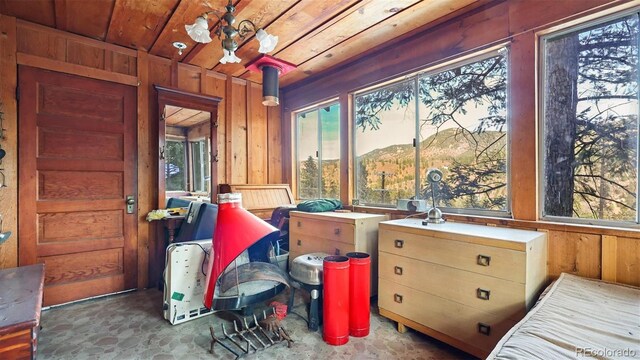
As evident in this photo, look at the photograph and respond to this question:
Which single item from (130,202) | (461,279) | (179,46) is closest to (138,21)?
(179,46)

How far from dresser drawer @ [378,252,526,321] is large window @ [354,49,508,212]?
0.76 metres

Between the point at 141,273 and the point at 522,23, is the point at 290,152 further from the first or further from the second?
the point at 522,23

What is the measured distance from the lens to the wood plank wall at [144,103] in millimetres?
2549

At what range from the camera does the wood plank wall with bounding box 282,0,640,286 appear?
5.82ft

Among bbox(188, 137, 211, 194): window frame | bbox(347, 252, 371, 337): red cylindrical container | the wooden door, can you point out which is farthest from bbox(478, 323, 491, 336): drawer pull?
the wooden door

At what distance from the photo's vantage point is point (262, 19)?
253cm

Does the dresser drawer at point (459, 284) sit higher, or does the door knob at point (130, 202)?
the door knob at point (130, 202)

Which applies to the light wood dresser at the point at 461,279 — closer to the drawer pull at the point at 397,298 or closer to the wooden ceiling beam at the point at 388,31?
the drawer pull at the point at 397,298

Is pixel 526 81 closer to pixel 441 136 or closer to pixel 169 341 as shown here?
pixel 441 136

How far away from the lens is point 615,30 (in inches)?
72.6

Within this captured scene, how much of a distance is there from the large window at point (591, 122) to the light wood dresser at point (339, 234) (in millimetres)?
1358

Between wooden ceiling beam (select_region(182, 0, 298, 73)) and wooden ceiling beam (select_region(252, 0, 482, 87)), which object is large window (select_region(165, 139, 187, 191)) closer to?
wooden ceiling beam (select_region(182, 0, 298, 73))

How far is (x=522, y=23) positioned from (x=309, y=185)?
115 inches

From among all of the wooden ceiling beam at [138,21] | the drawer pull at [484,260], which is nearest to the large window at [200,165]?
the wooden ceiling beam at [138,21]
